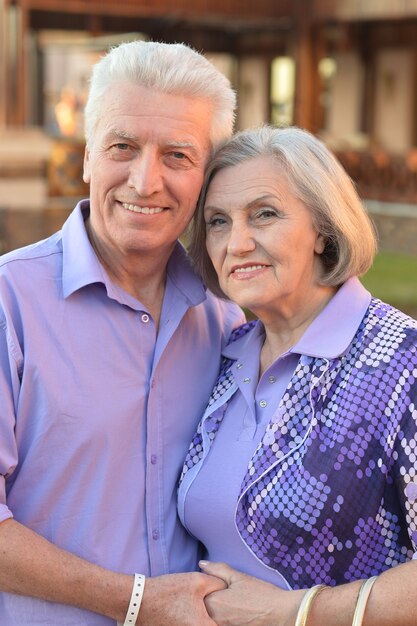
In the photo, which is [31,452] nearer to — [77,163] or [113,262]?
[113,262]

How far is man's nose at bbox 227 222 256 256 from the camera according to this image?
231 centimetres

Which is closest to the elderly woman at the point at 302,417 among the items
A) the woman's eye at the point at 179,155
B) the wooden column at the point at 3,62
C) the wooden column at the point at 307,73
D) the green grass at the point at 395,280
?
the woman's eye at the point at 179,155

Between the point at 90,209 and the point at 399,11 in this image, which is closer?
the point at 90,209

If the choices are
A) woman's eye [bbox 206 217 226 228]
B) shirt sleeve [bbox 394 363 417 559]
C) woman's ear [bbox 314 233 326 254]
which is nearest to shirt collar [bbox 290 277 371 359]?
woman's ear [bbox 314 233 326 254]

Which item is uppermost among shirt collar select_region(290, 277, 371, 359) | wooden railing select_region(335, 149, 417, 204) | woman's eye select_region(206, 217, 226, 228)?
woman's eye select_region(206, 217, 226, 228)

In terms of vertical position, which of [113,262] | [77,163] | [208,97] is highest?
[208,97]

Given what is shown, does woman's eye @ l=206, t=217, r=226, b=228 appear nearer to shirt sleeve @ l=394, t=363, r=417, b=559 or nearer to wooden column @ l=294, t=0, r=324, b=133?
shirt sleeve @ l=394, t=363, r=417, b=559

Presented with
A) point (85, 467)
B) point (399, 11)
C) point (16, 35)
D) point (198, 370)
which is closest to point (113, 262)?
point (198, 370)

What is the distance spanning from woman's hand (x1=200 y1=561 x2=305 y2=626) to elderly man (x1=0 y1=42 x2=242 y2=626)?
1.6 inches

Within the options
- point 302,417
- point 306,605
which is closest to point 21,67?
point 302,417

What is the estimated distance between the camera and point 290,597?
2139mm

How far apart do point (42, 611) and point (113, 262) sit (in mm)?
833

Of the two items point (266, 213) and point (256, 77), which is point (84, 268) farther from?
point (256, 77)

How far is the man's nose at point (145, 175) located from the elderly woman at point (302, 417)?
17cm
